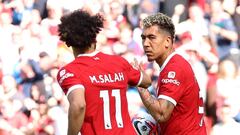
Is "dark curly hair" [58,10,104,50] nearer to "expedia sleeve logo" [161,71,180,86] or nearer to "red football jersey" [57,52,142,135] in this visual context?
"red football jersey" [57,52,142,135]

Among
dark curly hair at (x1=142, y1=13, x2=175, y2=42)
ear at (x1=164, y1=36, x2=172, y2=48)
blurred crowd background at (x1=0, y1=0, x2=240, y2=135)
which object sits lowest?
blurred crowd background at (x1=0, y1=0, x2=240, y2=135)

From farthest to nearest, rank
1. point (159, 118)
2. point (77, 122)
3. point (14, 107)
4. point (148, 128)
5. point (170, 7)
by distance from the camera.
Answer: point (14, 107) → point (170, 7) → point (148, 128) → point (159, 118) → point (77, 122)

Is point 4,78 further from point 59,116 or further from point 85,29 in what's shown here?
point 85,29

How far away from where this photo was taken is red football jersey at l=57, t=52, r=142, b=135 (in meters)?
4.27

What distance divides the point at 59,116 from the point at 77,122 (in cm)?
424

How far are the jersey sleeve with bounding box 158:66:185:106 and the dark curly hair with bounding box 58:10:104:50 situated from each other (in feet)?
1.76

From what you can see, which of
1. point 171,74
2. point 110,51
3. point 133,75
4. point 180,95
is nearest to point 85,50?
point 133,75

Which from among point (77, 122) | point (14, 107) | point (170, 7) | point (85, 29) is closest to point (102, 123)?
point (77, 122)

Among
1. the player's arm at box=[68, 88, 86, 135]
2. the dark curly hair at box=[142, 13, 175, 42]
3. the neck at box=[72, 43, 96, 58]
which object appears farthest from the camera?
the dark curly hair at box=[142, 13, 175, 42]

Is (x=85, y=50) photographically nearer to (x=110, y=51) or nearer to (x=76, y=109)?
(x=76, y=109)

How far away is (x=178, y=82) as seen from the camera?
4.55m

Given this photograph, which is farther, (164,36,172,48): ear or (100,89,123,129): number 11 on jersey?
(164,36,172,48): ear

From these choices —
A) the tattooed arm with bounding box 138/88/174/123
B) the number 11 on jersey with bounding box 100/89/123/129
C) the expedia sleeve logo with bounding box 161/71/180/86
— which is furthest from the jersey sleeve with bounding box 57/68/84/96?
the expedia sleeve logo with bounding box 161/71/180/86

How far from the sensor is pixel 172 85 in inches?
179
